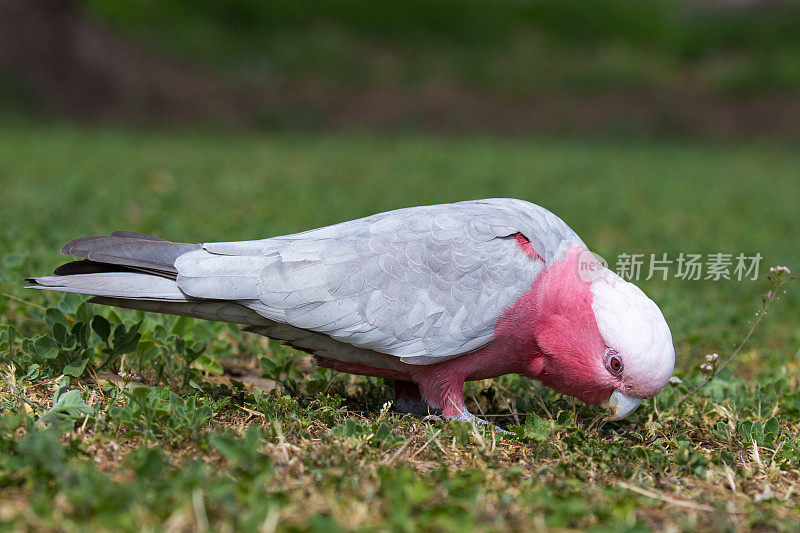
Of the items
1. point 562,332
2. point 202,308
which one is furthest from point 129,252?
point 562,332

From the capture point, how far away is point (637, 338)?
2668 millimetres

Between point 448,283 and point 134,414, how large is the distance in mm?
1140

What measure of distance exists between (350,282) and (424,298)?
10.6 inches

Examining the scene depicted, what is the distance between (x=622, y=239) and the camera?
22.0 feet

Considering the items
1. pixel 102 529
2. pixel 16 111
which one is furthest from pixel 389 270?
pixel 16 111

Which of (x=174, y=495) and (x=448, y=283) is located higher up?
(x=448, y=283)

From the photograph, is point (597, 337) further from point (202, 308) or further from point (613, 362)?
point (202, 308)

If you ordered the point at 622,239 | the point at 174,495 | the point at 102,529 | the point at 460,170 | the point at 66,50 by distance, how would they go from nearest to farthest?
1. the point at 102,529
2. the point at 174,495
3. the point at 622,239
4. the point at 460,170
5. the point at 66,50

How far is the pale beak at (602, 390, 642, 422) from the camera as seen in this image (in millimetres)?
2803

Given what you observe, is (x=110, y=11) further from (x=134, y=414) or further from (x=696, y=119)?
(x=134, y=414)

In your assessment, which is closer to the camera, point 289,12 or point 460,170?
point 460,170

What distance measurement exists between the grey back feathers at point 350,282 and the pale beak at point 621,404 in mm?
490

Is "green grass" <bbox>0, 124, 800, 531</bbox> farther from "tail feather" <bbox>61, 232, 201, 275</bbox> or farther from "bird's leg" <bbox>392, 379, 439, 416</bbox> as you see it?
"tail feather" <bbox>61, 232, 201, 275</bbox>
